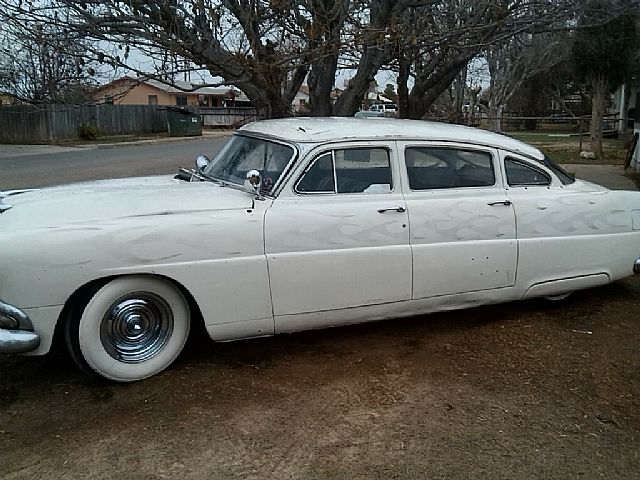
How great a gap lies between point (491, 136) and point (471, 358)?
178 centimetres

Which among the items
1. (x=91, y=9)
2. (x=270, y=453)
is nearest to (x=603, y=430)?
(x=270, y=453)

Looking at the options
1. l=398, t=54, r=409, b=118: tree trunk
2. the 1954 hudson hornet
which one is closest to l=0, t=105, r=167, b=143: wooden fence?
l=398, t=54, r=409, b=118: tree trunk

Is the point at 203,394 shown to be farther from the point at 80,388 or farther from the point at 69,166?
the point at 69,166

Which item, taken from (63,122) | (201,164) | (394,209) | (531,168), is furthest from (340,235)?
(63,122)

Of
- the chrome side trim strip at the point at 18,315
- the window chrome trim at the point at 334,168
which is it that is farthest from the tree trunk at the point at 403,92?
the chrome side trim strip at the point at 18,315

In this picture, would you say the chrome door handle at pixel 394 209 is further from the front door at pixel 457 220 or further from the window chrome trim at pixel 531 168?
the window chrome trim at pixel 531 168

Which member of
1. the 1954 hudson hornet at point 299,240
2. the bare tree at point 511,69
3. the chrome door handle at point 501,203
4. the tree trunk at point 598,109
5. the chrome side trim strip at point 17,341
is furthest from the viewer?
the bare tree at point 511,69

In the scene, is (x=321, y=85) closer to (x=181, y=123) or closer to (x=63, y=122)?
(x=63, y=122)

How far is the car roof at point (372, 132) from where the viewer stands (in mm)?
4443

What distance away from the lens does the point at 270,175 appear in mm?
4391

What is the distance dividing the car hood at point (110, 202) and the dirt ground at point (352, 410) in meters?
1.03

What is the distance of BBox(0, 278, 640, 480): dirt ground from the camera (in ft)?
10.1

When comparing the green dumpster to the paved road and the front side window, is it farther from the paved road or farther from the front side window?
the front side window

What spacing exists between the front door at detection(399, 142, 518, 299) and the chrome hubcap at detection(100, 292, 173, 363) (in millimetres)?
1732
